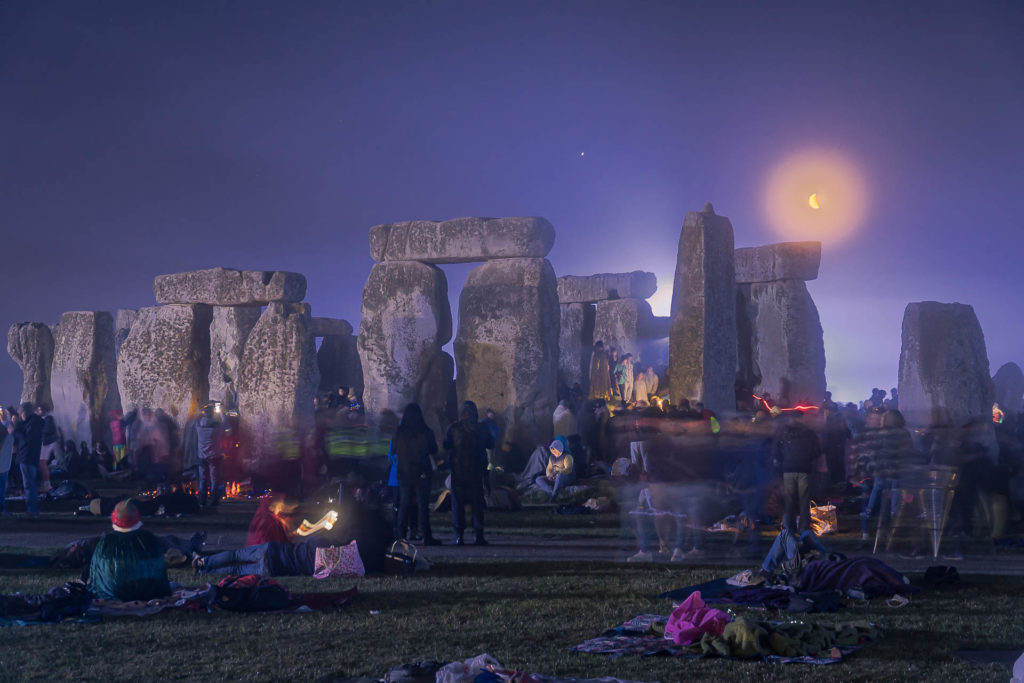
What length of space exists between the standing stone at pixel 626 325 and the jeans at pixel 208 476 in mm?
13695

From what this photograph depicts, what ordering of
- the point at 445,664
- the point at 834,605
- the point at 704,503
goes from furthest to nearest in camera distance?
the point at 704,503 → the point at 834,605 → the point at 445,664

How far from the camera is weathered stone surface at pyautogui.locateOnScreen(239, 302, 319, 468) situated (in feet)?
66.6

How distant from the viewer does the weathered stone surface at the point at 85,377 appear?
81.1 ft

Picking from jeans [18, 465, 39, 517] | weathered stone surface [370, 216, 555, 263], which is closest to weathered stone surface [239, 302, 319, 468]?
weathered stone surface [370, 216, 555, 263]

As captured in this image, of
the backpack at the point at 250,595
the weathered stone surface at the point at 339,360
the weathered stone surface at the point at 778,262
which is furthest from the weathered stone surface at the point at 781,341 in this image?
the backpack at the point at 250,595

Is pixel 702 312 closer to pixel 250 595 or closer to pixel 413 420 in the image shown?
pixel 413 420

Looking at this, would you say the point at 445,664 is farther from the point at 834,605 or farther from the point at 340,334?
the point at 340,334

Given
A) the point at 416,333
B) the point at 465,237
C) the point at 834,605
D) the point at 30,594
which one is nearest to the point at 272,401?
the point at 416,333

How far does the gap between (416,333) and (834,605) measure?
1392 cm

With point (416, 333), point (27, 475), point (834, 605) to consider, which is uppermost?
point (416, 333)

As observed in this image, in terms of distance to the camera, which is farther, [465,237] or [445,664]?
[465,237]

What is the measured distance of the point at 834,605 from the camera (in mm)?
8336

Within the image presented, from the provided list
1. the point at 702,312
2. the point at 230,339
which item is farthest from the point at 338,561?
the point at 230,339

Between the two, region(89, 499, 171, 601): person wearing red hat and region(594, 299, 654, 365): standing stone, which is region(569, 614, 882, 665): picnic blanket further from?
region(594, 299, 654, 365): standing stone
